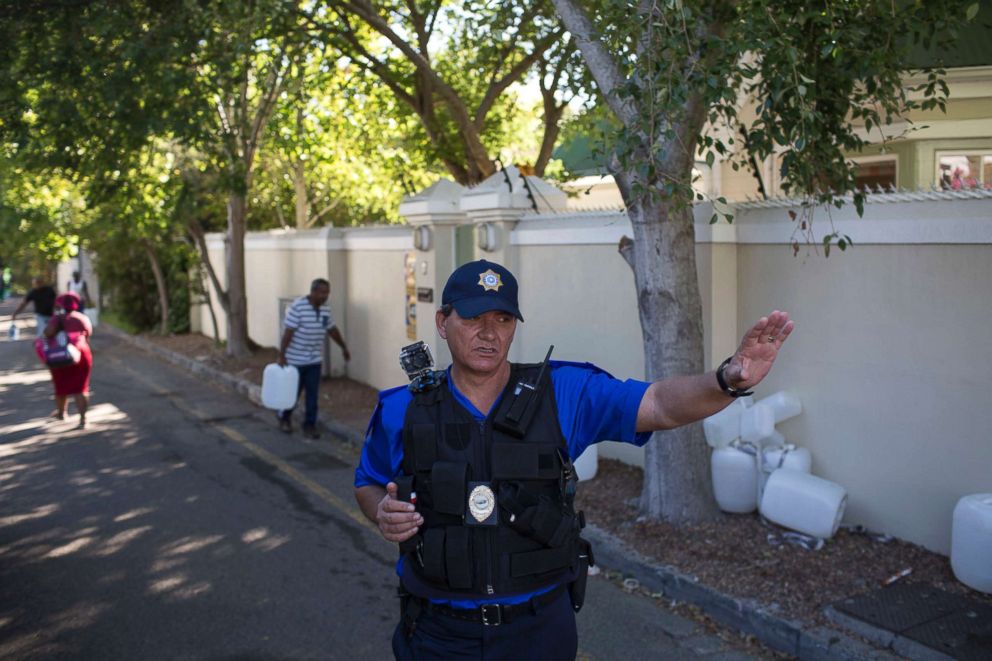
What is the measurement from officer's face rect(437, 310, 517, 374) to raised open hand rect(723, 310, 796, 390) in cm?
75

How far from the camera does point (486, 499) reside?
294 centimetres

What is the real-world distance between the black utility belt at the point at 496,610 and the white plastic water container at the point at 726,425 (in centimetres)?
418

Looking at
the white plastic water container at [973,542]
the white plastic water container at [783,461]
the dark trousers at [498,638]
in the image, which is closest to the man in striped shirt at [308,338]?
the white plastic water container at [783,461]

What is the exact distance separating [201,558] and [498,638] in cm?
418

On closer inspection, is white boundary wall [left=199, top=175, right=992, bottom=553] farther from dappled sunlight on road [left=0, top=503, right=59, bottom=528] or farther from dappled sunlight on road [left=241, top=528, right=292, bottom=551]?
dappled sunlight on road [left=0, top=503, right=59, bottom=528]

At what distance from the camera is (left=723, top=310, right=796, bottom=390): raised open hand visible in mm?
2619

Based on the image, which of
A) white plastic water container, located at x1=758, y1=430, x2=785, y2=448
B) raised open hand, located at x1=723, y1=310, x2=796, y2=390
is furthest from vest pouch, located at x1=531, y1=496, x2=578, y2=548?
white plastic water container, located at x1=758, y1=430, x2=785, y2=448

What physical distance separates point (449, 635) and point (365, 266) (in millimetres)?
10593

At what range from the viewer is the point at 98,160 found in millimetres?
10398

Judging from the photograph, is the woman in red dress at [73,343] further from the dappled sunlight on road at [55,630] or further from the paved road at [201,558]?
the dappled sunlight on road at [55,630]

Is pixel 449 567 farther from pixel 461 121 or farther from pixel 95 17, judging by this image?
pixel 461 121

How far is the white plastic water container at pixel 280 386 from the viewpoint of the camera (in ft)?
34.7

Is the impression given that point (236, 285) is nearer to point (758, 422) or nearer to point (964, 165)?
point (964, 165)

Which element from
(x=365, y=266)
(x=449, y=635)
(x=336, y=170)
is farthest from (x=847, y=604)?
(x=336, y=170)
